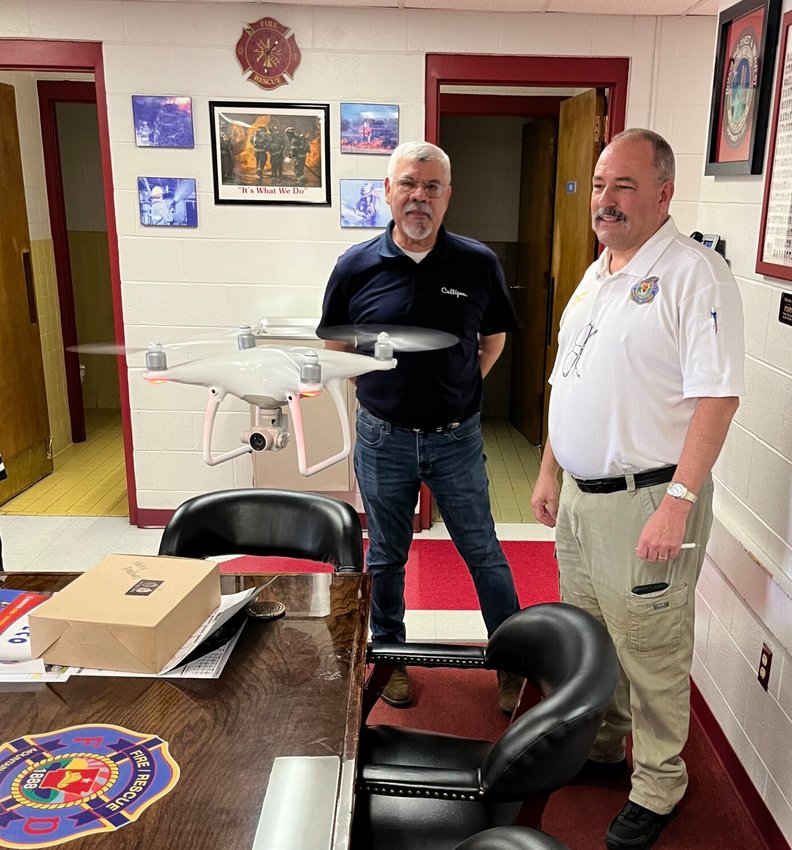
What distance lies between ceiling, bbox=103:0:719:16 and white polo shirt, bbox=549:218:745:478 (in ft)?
6.47

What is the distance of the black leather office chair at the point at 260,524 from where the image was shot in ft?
7.53

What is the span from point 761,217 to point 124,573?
5.98ft

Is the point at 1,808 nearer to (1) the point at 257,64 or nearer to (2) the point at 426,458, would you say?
(2) the point at 426,458

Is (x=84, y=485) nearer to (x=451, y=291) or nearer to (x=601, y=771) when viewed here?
(x=451, y=291)

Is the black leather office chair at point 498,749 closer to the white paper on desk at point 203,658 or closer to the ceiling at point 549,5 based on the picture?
the white paper on desk at point 203,658

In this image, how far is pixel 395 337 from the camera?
1.57 m

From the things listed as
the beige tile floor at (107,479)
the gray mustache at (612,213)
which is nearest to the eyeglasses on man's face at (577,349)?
the gray mustache at (612,213)

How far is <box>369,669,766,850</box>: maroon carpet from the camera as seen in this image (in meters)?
2.14

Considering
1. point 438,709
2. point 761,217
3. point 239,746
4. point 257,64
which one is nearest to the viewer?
point 239,746

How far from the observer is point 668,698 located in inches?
81.2

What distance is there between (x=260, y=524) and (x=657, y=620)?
111 cm

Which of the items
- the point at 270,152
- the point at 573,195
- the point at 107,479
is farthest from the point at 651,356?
the point at 107,479

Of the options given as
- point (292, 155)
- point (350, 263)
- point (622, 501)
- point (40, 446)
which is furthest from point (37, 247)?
point (622, 501)

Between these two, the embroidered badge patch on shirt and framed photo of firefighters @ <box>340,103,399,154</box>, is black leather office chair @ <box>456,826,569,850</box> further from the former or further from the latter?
framed photo of firefighters @ <box>340,103,399,154</box>
